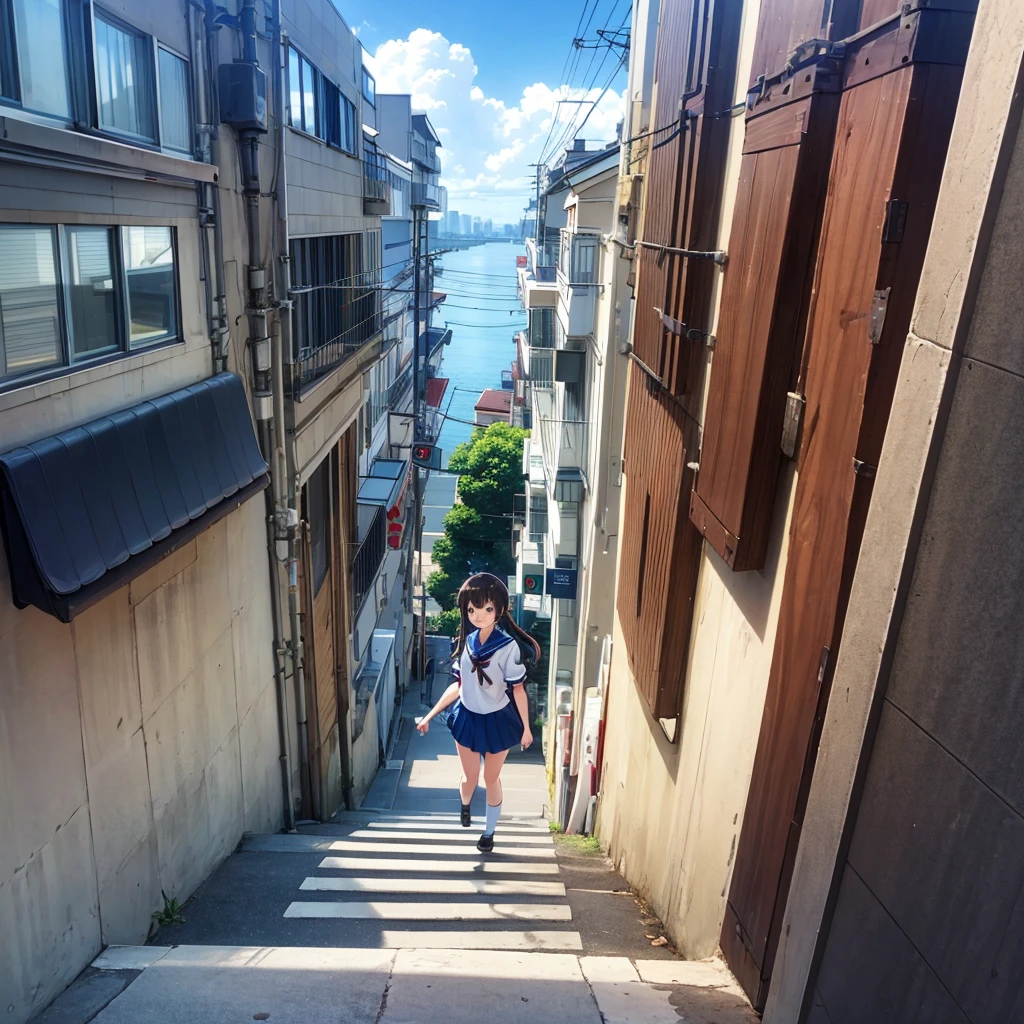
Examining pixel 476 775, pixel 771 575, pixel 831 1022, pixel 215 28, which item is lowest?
pixel 476 775

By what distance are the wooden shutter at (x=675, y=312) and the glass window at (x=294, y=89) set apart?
4172 mm

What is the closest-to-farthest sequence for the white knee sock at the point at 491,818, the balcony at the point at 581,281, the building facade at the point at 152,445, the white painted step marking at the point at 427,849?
the building facade at the point at 152,445 → the white knee sock at the point at 491,818 → the white painted step marking at the point at 427,849 → the balcony at the point at 581,281

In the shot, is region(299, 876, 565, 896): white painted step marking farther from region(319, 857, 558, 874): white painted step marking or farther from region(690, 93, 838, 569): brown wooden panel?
region(690, 93, 838, 569): brown wooden panel

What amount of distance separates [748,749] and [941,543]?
235 cm

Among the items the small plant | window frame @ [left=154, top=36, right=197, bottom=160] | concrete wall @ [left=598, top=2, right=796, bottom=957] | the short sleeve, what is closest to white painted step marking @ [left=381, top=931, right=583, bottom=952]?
concrete wall @ [left=598, top=2, right=796, bottom=957]

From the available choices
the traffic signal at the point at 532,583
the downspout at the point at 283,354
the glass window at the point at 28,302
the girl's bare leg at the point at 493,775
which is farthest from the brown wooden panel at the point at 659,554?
the traffic signal at the point at 532,583

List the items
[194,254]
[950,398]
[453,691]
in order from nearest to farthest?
[950,398] → [194,254] → [453,691]

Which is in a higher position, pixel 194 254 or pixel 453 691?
pixel 194 254

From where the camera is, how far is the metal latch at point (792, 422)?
4.11 m

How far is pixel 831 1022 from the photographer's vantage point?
10.7 ft

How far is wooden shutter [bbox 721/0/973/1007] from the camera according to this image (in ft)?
9.96

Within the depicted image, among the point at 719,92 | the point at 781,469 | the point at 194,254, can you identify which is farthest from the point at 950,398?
the point at 194,254

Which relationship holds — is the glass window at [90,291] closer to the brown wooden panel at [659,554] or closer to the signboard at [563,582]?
the brown wooden panel at [659,554]

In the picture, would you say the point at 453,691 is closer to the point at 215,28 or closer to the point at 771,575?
the point at 771,575
